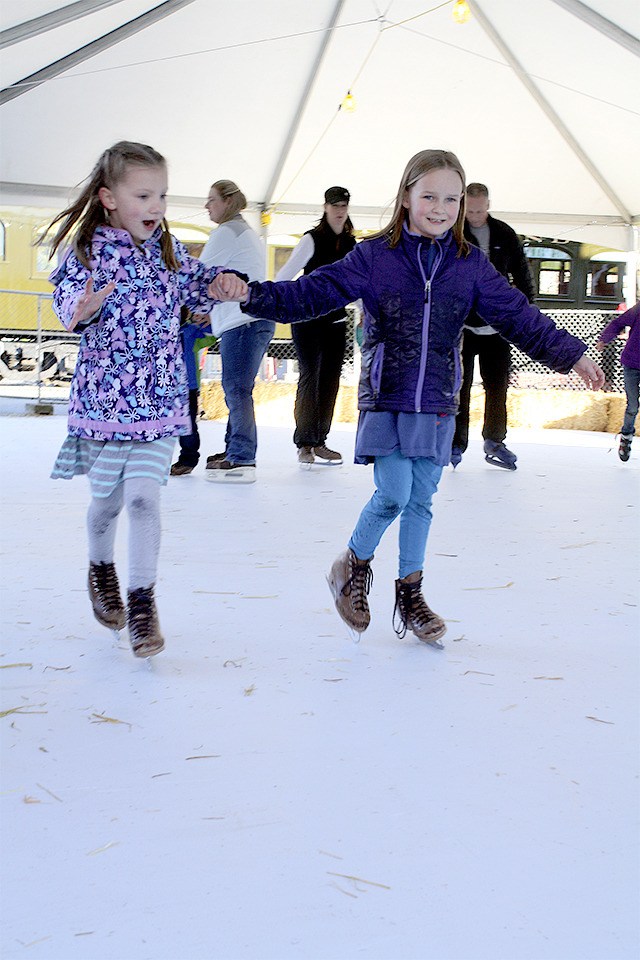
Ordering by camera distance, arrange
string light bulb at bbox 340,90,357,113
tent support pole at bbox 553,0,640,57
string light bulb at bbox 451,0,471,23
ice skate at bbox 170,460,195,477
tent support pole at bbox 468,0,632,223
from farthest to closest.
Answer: string light bulb at bbox 340,90,357,113
tent support pole at bbox 468,0,632,223
string light bulb at bbox 451,0,471,23
tent support pole at bbox 553,0,640,57
ice skate at bbox 170,460,195,477

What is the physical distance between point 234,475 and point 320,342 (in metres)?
1.01

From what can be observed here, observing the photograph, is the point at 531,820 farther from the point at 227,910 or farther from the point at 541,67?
the point at 541,67

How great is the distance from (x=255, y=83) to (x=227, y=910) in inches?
325

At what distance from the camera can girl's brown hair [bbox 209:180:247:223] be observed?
196 inches

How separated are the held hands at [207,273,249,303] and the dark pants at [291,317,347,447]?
2.99m

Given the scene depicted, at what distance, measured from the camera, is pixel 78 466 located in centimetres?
227

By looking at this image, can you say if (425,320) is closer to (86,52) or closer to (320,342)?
(320,342)

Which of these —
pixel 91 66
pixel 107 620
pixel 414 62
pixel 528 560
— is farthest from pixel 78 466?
pixel 414 62

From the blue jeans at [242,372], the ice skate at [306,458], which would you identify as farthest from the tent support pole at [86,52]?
the ice skate at [306,458]

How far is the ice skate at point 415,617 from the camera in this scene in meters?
2.29

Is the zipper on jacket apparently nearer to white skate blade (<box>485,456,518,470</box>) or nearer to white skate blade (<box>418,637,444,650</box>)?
white skate blade (<box>418,637,444,650</box>)

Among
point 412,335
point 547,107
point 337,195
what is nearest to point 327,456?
point 337,195

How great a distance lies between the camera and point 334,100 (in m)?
8.84

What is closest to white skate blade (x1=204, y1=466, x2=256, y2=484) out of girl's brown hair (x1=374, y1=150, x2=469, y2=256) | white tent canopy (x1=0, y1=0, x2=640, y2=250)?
girl's brown hair (x1=374, y1=150, x2=469, y2=256)
